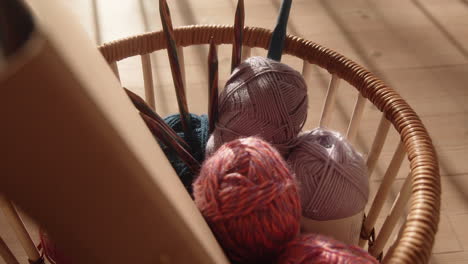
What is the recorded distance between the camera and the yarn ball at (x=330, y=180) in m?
0.40

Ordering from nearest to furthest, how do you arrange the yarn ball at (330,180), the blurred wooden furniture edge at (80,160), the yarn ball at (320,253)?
1. the blurred wooden furniture edge at (80,160)
2. the yarn ball at (320,253)
3. the yarn ball at (330,180)

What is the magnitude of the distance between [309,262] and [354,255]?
29 millimetres

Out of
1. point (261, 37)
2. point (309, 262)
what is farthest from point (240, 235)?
point (261, 37)

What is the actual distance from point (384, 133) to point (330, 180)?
111 mm

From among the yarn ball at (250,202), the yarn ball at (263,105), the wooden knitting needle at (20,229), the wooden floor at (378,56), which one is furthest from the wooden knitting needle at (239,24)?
the wooden floor at (378,56)

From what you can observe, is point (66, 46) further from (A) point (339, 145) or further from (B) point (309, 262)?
(A) point (339, 145)

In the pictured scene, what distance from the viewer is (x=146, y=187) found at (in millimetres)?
135

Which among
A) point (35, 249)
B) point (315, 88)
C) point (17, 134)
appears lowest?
point (315, 88)

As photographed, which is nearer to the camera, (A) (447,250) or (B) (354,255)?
(B) (354,255)

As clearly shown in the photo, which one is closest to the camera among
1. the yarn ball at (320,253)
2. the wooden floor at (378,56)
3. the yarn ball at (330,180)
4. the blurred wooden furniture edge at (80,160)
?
the blurred wooden furniture edge at (80,160)

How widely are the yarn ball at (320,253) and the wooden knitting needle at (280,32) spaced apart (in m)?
0.22

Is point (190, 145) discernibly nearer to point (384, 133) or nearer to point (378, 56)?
point (384, 133)

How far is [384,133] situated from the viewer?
1.54 ft

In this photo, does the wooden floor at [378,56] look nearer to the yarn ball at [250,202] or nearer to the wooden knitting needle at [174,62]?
the wooden knitting needle at [174,62]
